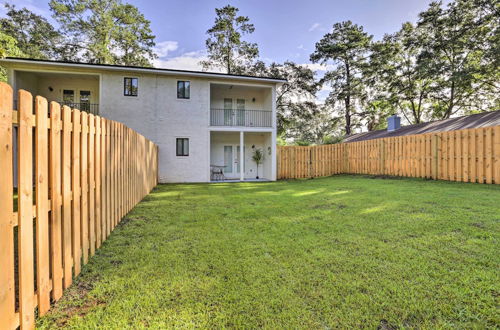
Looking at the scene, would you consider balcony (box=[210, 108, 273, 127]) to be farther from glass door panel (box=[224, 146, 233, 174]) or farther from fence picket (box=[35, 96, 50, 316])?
fence picket (box=[35, 96, 50, 316])

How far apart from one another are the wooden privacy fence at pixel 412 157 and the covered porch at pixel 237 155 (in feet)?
4.73

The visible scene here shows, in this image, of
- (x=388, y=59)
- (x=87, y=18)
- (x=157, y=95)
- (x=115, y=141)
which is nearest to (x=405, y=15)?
(x=388, y=59)

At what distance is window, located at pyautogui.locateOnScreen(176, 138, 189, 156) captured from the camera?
497 inches

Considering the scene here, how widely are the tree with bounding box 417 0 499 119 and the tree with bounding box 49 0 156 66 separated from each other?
25.5m

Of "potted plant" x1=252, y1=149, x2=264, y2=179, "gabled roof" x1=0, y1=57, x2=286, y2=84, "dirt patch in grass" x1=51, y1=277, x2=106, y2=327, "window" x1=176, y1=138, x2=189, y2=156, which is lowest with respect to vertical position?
"dirt patch in grass" x1=51, y1=277, x2=106, y2=327

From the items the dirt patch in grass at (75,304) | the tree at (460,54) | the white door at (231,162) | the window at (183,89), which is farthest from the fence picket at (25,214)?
the tree at (460,54)

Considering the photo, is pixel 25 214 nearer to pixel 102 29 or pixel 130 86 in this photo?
pixel 130 86

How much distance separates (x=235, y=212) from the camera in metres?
5.05

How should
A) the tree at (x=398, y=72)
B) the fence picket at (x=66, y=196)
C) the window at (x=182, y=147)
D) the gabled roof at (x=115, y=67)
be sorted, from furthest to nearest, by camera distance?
the tree at (x=398, y=72), the window at (x=182, y=147), the gabled roof at (x=115, y=67), the fence picket at (x=66, y=196)

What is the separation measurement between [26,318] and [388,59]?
92.1ft

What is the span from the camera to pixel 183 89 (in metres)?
12.8

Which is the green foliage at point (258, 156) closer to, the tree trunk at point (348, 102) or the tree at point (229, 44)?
the tree at point (229, 44)

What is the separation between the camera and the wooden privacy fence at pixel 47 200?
1395 mm

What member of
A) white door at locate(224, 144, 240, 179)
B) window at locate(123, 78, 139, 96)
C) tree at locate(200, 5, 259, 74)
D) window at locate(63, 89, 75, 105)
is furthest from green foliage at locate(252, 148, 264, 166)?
window at locate(63, 89, 75, 105)
